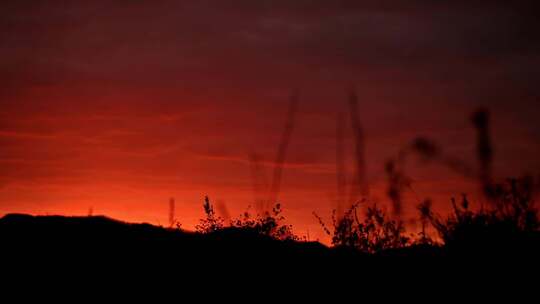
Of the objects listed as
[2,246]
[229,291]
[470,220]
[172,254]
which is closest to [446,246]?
[470,220]

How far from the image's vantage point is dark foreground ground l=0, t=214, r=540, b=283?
264 inches

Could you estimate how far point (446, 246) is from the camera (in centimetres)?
820

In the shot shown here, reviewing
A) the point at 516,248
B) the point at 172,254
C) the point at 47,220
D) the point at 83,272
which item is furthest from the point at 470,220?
the point at 47,220

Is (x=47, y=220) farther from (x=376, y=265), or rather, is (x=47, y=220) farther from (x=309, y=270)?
(x=376, y=265)

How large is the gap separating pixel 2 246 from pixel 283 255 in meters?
3.91

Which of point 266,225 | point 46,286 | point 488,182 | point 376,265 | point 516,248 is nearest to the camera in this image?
point 488,182

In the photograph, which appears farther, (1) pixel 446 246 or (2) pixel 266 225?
(2) pixel 266 225

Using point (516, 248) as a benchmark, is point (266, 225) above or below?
above

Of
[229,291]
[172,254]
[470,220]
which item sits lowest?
[229,291]

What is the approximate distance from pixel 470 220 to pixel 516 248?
4.02 ft

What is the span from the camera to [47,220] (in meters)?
8.07

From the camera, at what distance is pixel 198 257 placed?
7.37 m

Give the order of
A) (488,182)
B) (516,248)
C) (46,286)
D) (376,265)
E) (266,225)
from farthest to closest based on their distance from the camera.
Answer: (266,225) → (376,265) → (516,248) → (46,286) → (488,182)

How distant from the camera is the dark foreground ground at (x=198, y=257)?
22.0 ft
